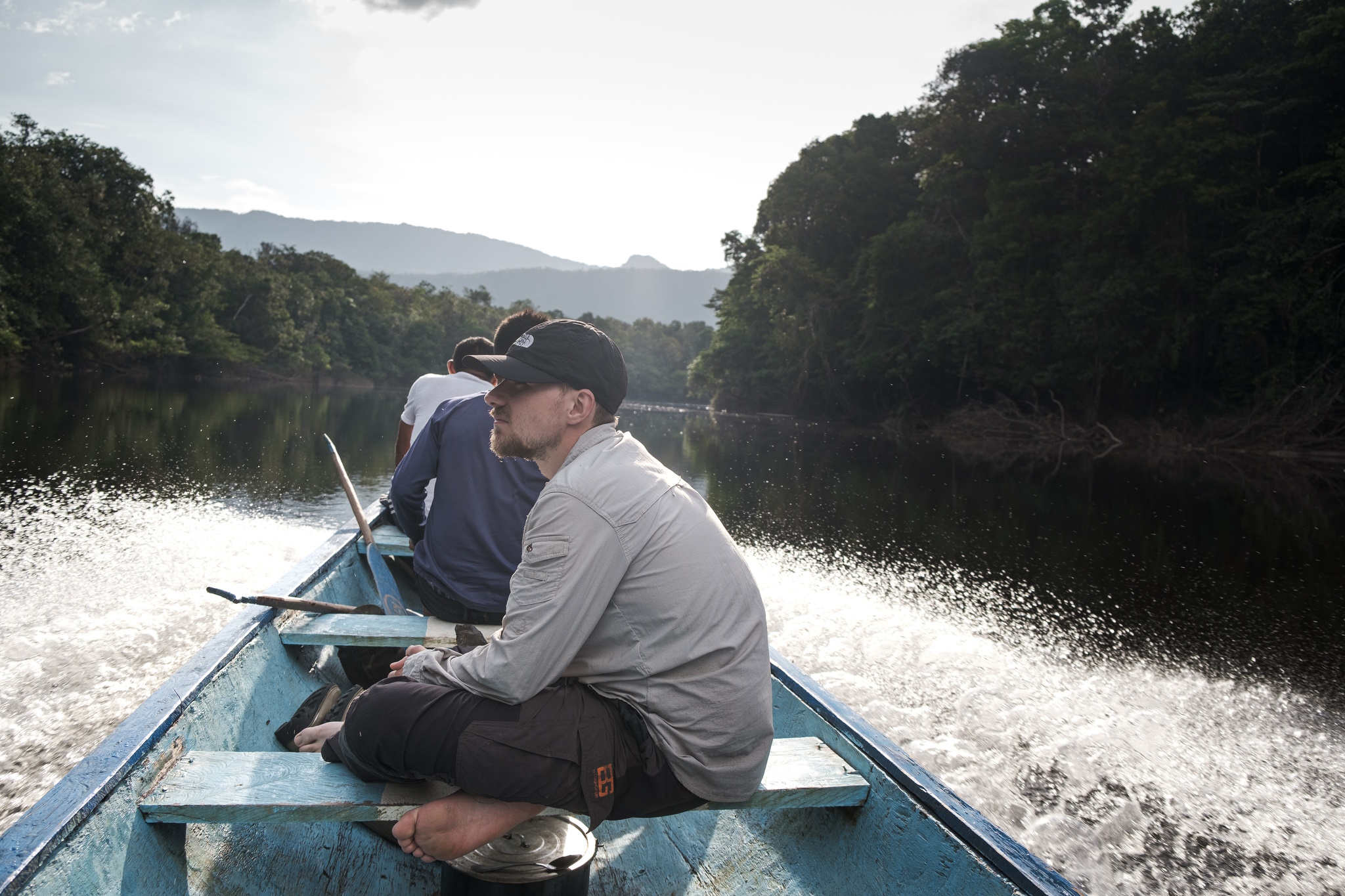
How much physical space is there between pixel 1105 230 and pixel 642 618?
24948mm

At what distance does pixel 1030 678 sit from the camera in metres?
4.77

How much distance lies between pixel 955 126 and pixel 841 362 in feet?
32.0

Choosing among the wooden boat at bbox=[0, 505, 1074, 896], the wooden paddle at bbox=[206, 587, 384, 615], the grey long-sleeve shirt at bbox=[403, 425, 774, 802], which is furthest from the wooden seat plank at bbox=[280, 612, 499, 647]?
the grey long-sleeve shirt at bbox=[403, 425, 774, 802]

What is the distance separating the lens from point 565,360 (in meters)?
1.73

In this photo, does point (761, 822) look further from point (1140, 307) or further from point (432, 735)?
point (1140, 307)

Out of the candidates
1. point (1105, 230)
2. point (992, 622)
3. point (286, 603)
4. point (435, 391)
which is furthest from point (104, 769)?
point (1105, 230)

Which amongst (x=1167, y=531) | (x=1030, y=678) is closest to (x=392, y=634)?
(x=1030, y=678)

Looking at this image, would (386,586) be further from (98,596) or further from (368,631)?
(98,596)

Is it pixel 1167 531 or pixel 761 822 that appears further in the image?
pixel 1167 531

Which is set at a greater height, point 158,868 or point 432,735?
point 432,735

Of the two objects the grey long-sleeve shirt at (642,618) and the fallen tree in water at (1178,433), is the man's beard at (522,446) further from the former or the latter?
the fallen tree in water at (1178,433)

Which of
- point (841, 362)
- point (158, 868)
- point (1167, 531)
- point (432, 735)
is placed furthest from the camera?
point (841, 362)

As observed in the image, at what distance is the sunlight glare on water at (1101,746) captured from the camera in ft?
9.73

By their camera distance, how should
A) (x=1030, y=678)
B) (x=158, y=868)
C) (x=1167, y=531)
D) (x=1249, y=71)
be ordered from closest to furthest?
1. (x=158, y=868)
2. (x=1030, y=678)
3. (x=1167, y=531)
4. (x=1249, y=71)
